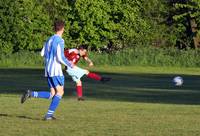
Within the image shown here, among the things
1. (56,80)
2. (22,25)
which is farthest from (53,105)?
(22,25)

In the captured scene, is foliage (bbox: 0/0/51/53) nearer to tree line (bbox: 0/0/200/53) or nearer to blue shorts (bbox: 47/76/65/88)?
tree line (bbox: 0/0/200/53)

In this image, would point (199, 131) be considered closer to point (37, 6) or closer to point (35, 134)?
point (35, 134)

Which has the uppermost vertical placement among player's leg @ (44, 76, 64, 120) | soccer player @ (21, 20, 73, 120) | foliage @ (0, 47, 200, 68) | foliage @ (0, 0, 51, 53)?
foliage @ (0, 0, 51, 53)

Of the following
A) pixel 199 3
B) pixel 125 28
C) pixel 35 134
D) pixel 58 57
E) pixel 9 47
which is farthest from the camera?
pixel 199 3

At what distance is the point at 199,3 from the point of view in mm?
78250

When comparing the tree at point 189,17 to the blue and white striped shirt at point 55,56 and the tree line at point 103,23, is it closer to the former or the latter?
the tree line at point 103,23

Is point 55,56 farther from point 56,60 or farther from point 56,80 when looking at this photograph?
point 56,80

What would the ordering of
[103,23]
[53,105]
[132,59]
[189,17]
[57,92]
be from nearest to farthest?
[53,105], [57,92], [132,59], [103,23], [189,17]

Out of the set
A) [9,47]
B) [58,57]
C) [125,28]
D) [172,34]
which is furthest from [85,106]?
[172,34]

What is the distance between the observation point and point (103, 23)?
2820 inches

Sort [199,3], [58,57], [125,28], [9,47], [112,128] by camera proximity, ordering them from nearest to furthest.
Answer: [112,128], [58,57], [9,47], [125,28], [199,3]

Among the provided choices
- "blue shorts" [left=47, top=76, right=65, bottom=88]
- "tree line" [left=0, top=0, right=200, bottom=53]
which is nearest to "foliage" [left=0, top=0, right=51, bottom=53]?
"tree line" [left=0, top=0, right=200, bottom=53]

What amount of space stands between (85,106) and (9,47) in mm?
47362

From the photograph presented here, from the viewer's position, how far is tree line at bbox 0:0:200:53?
66938 millimetres
